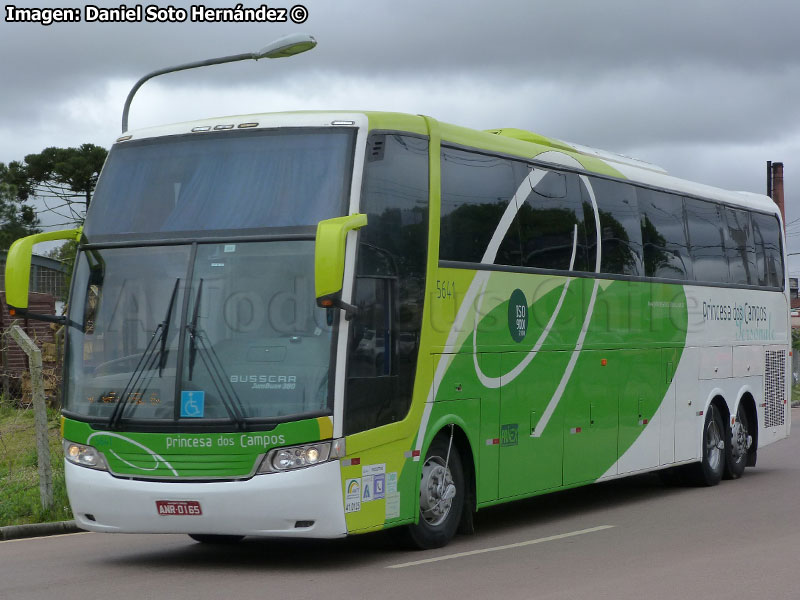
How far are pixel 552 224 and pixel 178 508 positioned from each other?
5534mm

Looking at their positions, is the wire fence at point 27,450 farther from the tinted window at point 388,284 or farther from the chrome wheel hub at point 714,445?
the chrome wheel hub at point 714,445

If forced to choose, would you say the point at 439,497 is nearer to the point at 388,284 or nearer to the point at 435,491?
the point at 435,491

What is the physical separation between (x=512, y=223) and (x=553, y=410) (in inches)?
84.5

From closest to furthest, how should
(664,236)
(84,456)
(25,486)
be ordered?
1. (84,456)
2. (25,486)
3. (664,236)

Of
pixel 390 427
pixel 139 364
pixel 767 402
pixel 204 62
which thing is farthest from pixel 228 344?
pixel 767 402

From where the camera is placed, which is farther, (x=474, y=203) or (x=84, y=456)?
(x=474, y=203)

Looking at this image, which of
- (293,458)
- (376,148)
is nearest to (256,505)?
(293,458)

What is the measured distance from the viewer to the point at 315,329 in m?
9.82

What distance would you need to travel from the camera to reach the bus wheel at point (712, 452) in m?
17.3

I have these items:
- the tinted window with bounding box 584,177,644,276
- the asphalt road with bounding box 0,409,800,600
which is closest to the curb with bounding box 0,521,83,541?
the asphalt road with bounding box 0,409,800,600

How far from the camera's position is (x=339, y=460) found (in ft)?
32.1

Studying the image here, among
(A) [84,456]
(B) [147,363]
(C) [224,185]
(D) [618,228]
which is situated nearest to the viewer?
(B) [147,363]

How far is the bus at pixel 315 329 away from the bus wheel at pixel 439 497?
2 cm

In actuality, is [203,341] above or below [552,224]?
below
